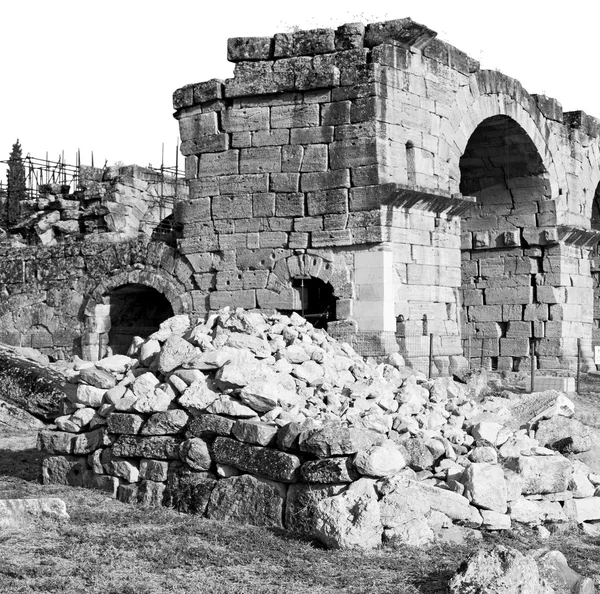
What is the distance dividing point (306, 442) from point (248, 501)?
70 centimetres

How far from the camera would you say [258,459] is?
8.01 metres

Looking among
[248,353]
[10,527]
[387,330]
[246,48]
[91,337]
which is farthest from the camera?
[91,337]

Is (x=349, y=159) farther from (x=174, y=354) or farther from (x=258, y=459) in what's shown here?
(x=258, y=459)

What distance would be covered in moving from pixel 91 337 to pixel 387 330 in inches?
216

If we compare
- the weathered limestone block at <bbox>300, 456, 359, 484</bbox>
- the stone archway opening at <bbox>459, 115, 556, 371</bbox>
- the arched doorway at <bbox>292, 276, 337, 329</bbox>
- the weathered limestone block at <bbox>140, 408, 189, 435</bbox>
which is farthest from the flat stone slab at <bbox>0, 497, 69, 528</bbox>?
the stone archway opening at <bbox>459, 115, 556, 371</bbox>

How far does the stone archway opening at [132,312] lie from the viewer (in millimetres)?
17500

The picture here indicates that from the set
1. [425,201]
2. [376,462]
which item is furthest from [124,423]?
[425,201]

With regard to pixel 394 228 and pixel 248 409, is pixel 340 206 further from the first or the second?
pixel 248 409

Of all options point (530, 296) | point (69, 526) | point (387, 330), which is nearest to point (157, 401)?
point (69, 526)

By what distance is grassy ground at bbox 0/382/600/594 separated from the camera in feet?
20.9

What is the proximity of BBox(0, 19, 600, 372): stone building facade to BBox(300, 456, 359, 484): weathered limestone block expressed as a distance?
22.9 feet

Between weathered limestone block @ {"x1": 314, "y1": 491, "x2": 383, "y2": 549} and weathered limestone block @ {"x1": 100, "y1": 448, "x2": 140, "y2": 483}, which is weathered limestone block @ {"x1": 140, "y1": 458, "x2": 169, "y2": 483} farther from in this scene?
weathered limestone block @ {"x1": 314, "y1": 491, "x2": 383, "y2": 549}

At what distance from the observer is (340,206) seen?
1478 cm

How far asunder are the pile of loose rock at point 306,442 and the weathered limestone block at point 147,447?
1cm
